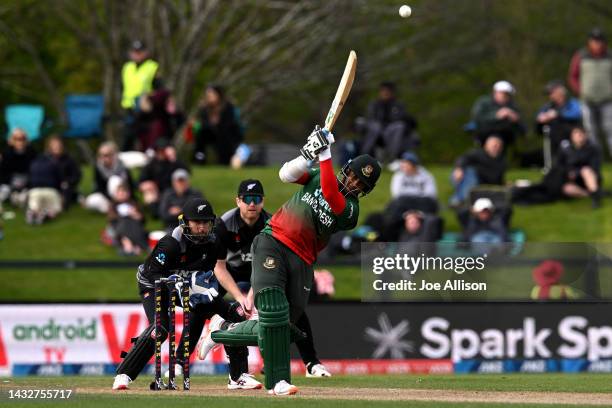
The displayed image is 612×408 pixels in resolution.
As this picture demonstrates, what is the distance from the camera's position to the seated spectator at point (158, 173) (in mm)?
22328

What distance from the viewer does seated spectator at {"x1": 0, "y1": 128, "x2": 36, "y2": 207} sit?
23.0 m

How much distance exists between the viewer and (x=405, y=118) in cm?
2355

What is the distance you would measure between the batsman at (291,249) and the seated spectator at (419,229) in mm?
8886

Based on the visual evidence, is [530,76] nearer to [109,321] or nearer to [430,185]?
[430,185]

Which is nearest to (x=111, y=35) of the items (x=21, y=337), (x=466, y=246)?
(x=21, y=337)

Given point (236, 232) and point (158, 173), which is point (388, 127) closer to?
point (158, 173)

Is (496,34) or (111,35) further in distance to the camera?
(496,34)

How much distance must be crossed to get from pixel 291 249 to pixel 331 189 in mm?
681

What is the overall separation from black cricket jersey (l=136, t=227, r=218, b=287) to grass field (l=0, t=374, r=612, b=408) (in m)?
0.98

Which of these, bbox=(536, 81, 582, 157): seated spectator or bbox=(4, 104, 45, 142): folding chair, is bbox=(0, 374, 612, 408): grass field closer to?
bbox=(536, 81, 582, 157): seated spectator

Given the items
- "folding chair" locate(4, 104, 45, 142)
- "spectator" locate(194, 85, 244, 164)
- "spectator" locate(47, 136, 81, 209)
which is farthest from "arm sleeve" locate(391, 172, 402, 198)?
"folding chair" locate(4, 104, 45, 142)

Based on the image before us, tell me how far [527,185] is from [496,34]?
18.4 metres

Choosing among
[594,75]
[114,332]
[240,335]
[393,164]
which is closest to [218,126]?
[393,164]

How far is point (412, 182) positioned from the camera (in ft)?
71.8
